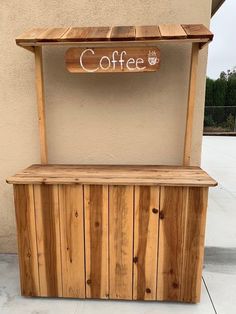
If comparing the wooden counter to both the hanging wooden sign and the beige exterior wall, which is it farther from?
the hanging wooden sign

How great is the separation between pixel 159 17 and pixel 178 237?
163 cm

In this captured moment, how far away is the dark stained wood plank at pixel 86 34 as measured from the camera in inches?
70.1

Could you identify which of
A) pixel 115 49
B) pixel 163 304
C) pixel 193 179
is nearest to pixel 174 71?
pixel 115 49

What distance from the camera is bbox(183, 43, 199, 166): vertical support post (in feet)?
6.69

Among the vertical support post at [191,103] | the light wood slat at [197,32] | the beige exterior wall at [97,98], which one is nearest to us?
the light wood slat at [197,32]

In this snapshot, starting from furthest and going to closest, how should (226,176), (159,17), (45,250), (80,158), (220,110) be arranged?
(220,110) < (226,176) < (80,158) < (159,17) < (45,250)

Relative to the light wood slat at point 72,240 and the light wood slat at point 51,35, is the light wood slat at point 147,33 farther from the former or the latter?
the light wood slat at point 72,240

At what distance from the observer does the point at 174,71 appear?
221 centimetres

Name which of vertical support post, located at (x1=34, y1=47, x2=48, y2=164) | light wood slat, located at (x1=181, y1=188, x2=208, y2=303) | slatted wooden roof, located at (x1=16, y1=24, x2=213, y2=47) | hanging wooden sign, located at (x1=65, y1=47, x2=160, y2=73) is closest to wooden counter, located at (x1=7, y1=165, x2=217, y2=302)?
light wood slat, located at (x1=181, y1=188, x2=208, y2=303)

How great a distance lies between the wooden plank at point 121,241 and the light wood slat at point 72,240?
8.0 inches

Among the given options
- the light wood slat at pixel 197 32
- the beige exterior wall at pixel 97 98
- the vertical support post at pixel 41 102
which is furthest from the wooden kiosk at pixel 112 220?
the beige exterior wall at pixel 97 98

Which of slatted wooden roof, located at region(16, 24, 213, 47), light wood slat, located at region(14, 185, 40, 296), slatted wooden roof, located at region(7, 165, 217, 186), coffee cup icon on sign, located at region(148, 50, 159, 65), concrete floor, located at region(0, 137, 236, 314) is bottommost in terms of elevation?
concrete floor, located at region(0, 137, 236, 314)

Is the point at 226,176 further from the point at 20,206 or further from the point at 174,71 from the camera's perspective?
the point at 20,206

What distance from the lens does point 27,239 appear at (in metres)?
1.95
